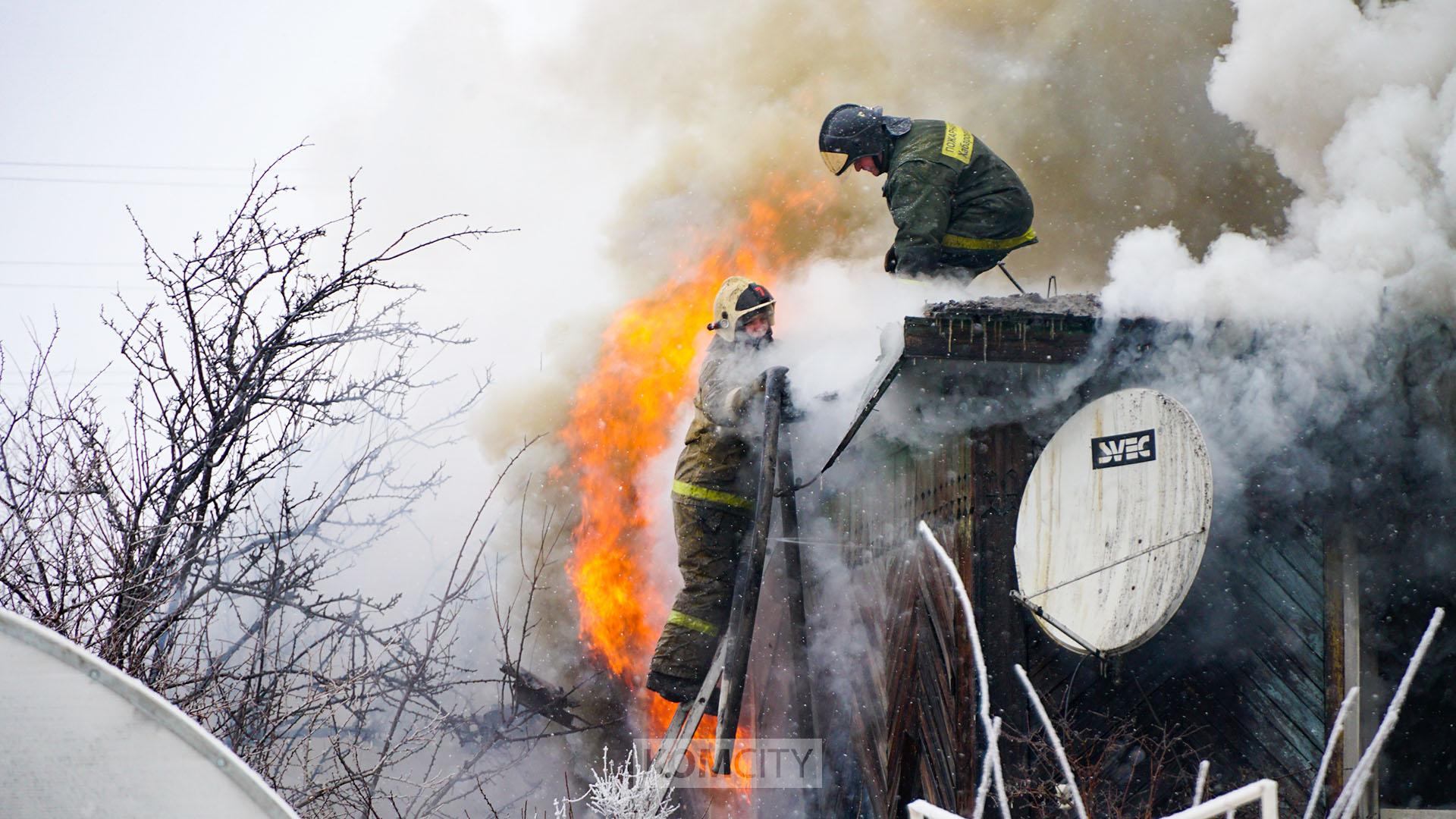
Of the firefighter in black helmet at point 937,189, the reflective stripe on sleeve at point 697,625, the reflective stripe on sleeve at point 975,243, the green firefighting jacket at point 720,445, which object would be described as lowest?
the reflective stripe on sleeve at point 697,625

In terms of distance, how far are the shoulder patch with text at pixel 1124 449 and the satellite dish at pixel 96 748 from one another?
389 cm

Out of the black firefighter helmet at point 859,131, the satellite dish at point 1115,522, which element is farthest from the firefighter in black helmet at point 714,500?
the satellite dish at point 1115,522

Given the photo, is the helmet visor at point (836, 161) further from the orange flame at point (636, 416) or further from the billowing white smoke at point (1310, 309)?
the orange flame at point (636, 416)

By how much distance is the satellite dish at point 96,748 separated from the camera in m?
2.82

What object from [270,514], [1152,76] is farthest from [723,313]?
[270,514]

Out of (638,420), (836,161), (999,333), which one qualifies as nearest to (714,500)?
(836,161)

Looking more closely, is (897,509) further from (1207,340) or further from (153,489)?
(153,489)

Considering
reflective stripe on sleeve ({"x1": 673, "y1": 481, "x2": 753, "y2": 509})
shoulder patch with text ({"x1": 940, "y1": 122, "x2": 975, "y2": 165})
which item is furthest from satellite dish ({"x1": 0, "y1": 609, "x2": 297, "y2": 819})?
shoulder patch with text ({"x1": 940, "y1": 122, "x2": 975, "y2": 165})

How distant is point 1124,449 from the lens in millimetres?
5410

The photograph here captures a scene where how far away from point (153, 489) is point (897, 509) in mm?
4358

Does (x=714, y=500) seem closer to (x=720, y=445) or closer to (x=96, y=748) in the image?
(x=720, y=445)

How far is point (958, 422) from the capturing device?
6.31m

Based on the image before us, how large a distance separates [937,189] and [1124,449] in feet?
7.08

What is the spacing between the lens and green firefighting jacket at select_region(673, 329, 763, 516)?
7.72 metres
